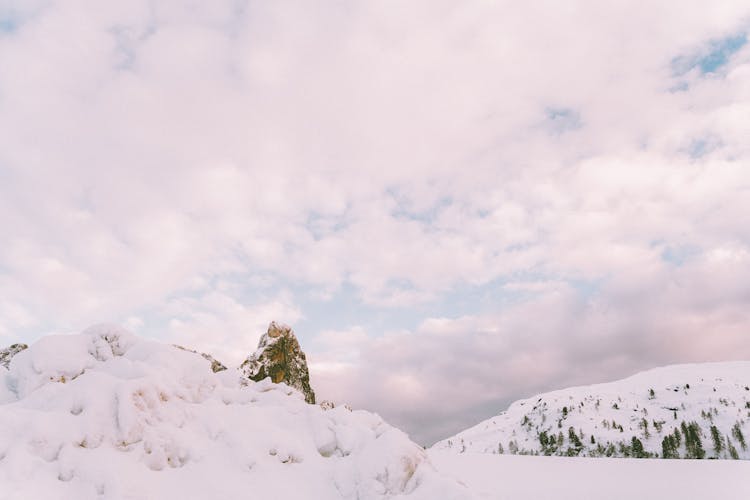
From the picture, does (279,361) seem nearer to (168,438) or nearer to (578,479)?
(578,479)

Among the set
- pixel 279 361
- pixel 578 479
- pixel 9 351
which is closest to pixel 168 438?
pixel 9 351

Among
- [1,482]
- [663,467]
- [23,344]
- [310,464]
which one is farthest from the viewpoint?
[663,467]

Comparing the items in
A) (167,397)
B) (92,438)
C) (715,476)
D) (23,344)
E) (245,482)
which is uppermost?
(23,344)

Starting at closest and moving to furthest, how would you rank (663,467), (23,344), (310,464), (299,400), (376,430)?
(310,464)
(376,430)
(299,400)
(23,344)
(663,467)

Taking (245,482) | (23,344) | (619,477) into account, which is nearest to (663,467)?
(619,477)

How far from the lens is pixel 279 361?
122 ft

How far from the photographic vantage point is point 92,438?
1163 cm

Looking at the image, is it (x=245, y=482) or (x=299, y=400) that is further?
(x=299, y=400)

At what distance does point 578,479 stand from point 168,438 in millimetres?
19768

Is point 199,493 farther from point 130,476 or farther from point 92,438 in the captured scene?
point 92,438

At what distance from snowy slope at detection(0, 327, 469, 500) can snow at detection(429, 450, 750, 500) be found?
5261 millimetres

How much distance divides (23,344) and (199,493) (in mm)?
18663

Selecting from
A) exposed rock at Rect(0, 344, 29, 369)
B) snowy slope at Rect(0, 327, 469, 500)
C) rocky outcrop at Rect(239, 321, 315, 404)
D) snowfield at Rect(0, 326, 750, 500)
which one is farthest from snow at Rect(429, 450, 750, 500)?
exposed rock at Rect(0, 344, 29, 369)

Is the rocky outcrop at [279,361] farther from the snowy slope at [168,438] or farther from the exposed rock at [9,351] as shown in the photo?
the snowy slope at [168,438]
